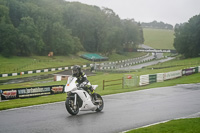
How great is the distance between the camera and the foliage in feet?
298

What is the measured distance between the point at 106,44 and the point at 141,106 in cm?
9388

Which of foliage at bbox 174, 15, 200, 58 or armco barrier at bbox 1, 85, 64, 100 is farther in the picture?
foliage at bbox 174, 15, 200, 58

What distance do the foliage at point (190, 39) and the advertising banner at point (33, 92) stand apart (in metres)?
72.8

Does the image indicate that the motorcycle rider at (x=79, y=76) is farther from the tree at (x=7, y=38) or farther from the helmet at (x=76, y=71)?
the tree at (x=7, y=38)

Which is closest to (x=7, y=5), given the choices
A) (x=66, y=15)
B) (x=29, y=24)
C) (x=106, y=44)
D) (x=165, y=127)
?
(x=29, y=24)

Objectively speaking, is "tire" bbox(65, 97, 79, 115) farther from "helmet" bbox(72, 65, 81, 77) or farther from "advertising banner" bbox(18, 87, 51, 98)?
"advertising banner" bbox(18, 87, 51, 98)

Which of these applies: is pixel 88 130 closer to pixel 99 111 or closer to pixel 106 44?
pixel 99 111

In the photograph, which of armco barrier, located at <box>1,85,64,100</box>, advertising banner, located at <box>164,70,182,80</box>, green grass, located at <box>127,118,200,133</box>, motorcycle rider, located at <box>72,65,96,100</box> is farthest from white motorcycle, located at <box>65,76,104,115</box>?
advertising banner, located at <box>164,70,182,80</box>

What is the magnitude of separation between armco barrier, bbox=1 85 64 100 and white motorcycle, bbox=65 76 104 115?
1237cm

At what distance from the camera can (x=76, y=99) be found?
1188cm

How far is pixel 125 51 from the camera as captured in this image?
12838cm

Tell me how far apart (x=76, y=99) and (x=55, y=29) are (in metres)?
79.5

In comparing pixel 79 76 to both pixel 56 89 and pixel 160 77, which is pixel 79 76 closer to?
pixel 56 89

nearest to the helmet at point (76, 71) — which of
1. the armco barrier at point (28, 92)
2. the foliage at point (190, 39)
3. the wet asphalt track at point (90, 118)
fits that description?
the wet asphalt track at point (90, 118)
